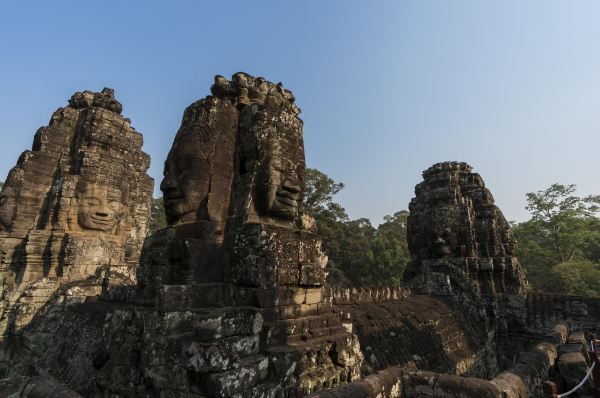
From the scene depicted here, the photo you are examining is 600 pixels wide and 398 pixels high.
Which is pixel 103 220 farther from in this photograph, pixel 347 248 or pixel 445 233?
pixel 347 248

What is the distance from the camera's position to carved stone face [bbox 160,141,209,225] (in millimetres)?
4215

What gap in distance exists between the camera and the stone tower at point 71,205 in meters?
8.22

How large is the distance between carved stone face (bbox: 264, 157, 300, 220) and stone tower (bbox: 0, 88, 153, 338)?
5130mm

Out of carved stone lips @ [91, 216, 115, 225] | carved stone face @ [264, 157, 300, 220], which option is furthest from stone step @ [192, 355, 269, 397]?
carved stone lips @ [91, 216, 115, 225]

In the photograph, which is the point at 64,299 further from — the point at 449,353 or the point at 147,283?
the point at 449,353

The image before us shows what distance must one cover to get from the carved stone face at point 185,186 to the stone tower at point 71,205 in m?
4.13

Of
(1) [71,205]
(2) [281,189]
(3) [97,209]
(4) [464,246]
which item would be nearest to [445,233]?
(4) [464,246]

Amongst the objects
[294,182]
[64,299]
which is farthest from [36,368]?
[294,182]

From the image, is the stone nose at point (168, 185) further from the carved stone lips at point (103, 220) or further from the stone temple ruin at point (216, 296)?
the carved stone lips at point (103, 220)

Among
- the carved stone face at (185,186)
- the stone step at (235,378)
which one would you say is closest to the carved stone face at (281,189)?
the carved stone face at (185,186)

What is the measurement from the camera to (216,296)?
3.56 m

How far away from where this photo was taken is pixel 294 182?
426 centimetres

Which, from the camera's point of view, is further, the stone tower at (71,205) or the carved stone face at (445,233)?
the carved stone face at (445,233)

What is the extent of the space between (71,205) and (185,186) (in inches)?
262
